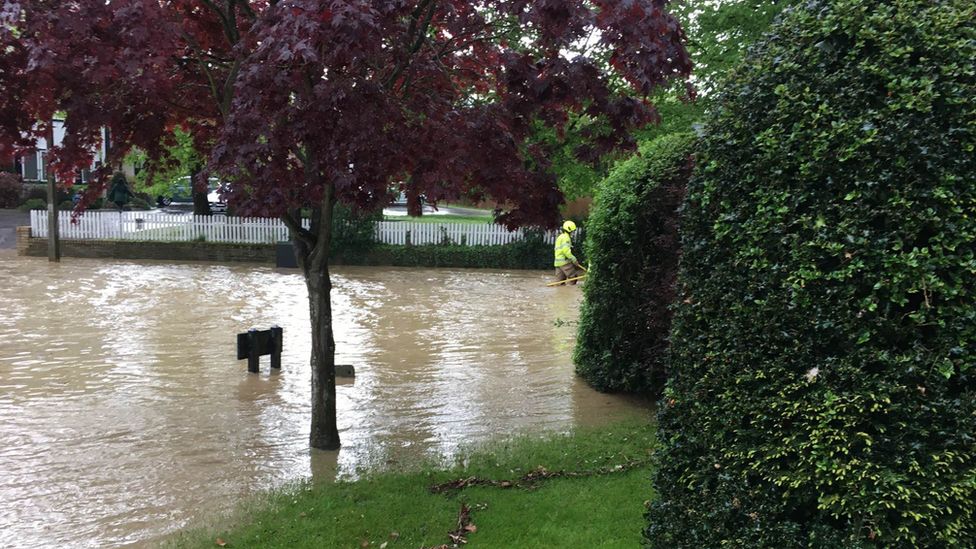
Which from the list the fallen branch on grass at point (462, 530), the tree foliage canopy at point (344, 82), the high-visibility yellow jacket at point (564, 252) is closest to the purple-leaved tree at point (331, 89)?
the tree foliage canopy at point (344, 82)

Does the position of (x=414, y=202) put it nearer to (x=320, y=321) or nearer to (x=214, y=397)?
(x=320, y=321)

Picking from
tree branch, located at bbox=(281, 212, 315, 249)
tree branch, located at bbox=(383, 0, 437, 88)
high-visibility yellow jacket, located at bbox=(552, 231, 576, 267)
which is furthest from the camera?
high-visibility yellow jacket, located at bbox=(552, 231, 576, 267)

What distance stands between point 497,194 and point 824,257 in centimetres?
301

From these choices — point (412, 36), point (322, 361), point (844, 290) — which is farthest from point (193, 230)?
point (844, 290)

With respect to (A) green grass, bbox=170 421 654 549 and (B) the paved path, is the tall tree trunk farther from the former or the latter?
(B) the paved path

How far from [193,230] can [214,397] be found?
15.2 metres

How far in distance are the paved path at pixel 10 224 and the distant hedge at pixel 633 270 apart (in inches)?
830

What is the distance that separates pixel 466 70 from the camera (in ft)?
19.6

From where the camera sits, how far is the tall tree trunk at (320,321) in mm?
5934

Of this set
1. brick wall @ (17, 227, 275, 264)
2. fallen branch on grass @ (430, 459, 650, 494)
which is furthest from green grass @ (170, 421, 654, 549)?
brick wall @ (17, 227, 275, 264)

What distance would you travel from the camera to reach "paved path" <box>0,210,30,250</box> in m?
23.4

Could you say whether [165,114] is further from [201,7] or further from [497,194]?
[497,194]

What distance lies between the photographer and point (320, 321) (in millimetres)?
6008

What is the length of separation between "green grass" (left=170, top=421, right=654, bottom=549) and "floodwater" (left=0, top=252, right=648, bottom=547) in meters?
0.46
